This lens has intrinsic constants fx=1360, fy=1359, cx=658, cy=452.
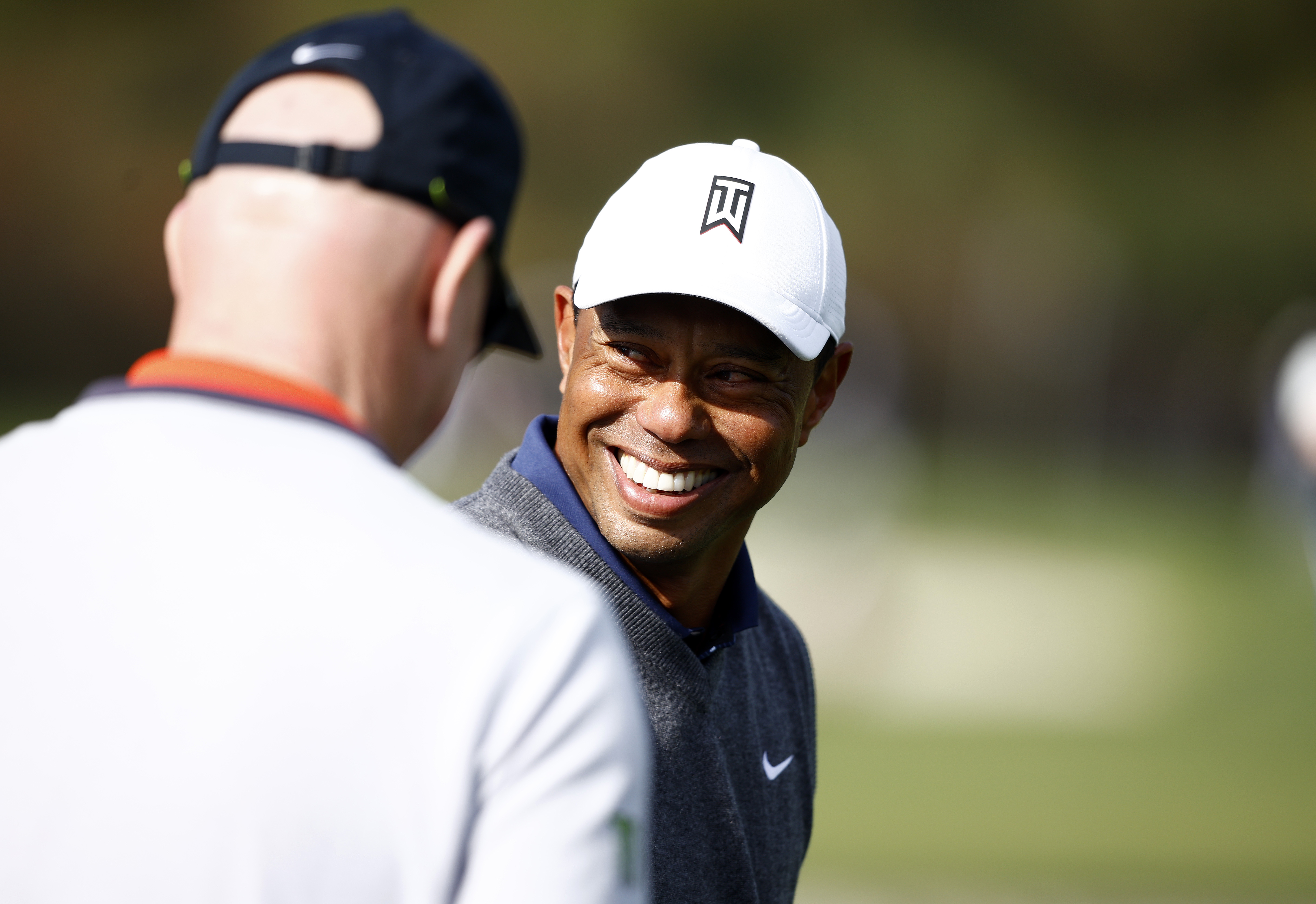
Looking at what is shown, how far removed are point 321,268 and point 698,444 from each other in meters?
1.21

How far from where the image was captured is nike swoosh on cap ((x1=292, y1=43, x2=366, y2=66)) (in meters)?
1.17

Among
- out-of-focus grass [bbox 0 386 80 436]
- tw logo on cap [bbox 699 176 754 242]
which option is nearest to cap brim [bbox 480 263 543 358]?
tw logo on cap [bbox 699 176 754 242]

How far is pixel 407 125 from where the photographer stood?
1153 millimetres

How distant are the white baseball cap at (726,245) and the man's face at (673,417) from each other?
0.17ft

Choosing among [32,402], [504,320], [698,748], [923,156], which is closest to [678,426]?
[698,748]

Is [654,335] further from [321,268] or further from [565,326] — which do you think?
[321,268]

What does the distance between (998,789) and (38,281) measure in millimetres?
25868

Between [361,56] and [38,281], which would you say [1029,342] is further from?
[361,56]

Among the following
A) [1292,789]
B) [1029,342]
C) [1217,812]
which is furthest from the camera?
[1029,342]

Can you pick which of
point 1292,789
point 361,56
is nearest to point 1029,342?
point 1292,789

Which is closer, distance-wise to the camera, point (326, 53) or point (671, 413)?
point (326, 53)

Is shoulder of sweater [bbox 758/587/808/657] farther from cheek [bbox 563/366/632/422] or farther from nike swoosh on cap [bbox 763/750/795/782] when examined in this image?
cheek [bbox 563/366/632/422]

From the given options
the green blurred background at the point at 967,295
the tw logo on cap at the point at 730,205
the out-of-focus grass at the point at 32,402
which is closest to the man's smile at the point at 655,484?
the tw logo on cap at the point at 730,205

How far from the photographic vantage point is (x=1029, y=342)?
2872cm
